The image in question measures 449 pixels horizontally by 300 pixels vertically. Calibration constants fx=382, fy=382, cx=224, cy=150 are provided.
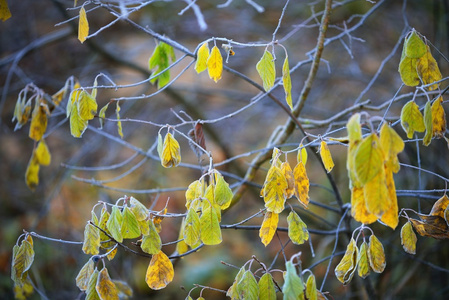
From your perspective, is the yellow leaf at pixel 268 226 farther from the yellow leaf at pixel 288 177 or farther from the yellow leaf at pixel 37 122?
the yellow leaf at pixel 37 122

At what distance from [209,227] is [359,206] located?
320mm

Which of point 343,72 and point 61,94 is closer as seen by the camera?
point 61,94

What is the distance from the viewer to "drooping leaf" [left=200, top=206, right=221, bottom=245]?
2.77 feet

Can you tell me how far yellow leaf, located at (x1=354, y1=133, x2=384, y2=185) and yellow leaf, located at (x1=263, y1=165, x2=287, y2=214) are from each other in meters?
0.22

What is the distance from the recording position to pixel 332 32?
339 centimetres

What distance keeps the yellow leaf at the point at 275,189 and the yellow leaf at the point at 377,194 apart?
0.21 m

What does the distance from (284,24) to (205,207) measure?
2551 millimetres

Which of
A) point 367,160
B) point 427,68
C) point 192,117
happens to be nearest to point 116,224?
point 367,160

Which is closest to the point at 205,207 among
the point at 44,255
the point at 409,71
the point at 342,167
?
the point at 409,71

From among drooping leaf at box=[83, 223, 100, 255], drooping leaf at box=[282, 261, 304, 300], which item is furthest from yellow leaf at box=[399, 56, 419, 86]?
drooping leaf at box=[83, 223, 100, 255]

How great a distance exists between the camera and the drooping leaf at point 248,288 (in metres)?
0.84

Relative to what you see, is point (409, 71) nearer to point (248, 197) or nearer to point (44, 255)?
point (248, 197)

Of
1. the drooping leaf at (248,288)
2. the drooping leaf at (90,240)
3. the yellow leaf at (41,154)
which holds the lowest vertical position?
the yellow leaf at (41,154)

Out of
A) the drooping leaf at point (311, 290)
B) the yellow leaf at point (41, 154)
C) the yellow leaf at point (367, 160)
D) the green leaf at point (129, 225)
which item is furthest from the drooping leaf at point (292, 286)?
the yellow leaf at point (41, 154)
